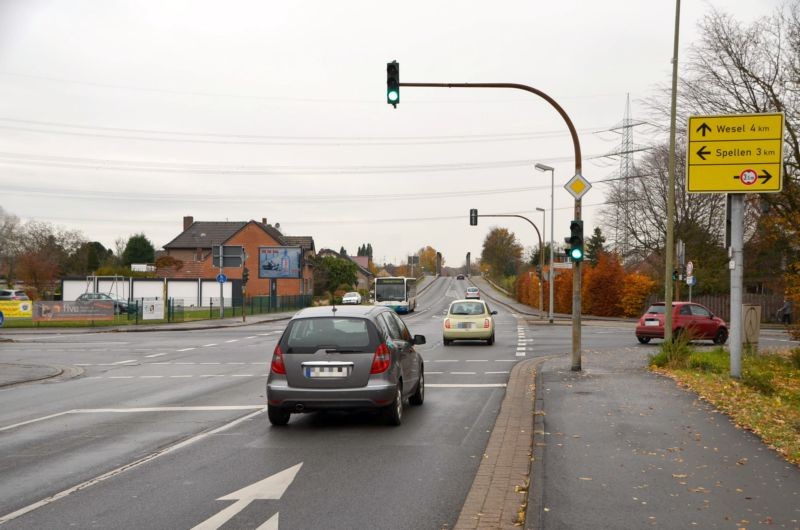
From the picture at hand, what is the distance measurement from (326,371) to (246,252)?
7792cm

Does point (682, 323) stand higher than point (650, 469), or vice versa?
point (682, 323)

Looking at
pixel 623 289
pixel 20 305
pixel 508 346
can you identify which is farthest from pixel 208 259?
pixel 508 346

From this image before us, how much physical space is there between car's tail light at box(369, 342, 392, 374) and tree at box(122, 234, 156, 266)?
110258 mm

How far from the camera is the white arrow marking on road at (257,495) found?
19.3 feet

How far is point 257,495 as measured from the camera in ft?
22.1

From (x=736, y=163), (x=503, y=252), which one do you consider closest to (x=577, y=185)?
(x=736, y=163)

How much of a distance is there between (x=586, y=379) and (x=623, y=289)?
38.8 metres

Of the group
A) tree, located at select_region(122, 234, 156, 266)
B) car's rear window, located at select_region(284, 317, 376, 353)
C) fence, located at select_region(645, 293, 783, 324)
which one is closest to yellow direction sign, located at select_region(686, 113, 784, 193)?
car's rear window, located at select_region(284, 317, 376, 353)

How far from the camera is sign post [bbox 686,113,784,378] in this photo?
14.6 meters

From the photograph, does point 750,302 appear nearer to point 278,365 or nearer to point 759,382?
point 759,382

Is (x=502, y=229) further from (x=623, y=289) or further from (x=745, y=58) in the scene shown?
(x=745, y=58)

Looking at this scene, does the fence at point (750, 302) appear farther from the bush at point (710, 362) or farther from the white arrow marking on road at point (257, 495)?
the white arrow marking on road at point (257, 495)

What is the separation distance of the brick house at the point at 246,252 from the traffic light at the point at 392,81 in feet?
209

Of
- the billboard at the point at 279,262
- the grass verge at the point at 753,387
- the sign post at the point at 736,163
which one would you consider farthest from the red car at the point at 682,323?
the billboard at the point at 279,262
